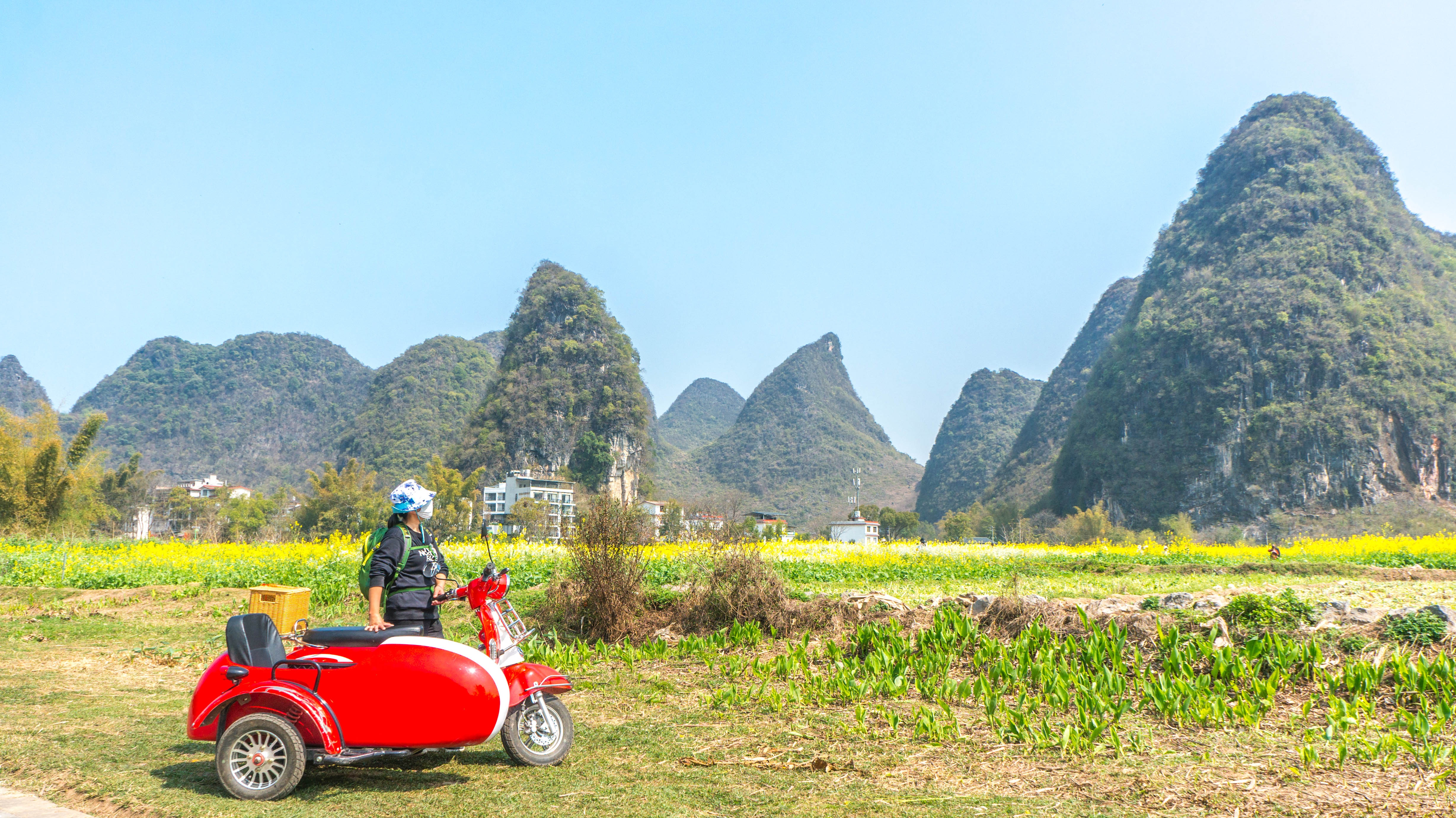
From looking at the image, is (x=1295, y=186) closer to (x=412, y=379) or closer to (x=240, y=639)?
(x=412, y=379)

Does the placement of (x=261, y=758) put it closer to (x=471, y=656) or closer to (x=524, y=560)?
(x=471, y=656)

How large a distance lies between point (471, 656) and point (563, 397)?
7901cm

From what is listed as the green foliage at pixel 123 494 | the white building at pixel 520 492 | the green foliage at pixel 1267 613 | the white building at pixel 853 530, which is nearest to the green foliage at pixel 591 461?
the white building at pixel 520 492

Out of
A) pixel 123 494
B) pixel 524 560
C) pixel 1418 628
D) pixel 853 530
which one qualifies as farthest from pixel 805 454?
pixel 1418 628

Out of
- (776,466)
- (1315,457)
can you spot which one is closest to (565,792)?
(1315,457)

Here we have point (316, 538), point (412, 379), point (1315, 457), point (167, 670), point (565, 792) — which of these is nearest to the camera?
point (565, 792)

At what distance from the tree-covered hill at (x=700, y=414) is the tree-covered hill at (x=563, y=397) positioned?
75010 millimetres

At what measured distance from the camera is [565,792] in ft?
12.9

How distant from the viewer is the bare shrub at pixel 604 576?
336 inches

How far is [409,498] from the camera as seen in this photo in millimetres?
4574

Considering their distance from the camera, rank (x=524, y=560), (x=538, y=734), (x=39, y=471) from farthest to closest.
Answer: (x=39, y=471), (x=524, y=560), (x=538, y=734)

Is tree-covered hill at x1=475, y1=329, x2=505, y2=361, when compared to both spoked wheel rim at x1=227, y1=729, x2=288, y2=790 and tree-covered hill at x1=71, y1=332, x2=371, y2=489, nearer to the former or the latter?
tree-covered hill at x1=71, y1=332, x2=371, y2=489

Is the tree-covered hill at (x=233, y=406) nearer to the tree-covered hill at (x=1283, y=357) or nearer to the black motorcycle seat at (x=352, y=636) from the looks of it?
the tree-covered hill at (x=1283, y=357)

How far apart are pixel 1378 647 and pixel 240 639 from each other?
22.4 feet
